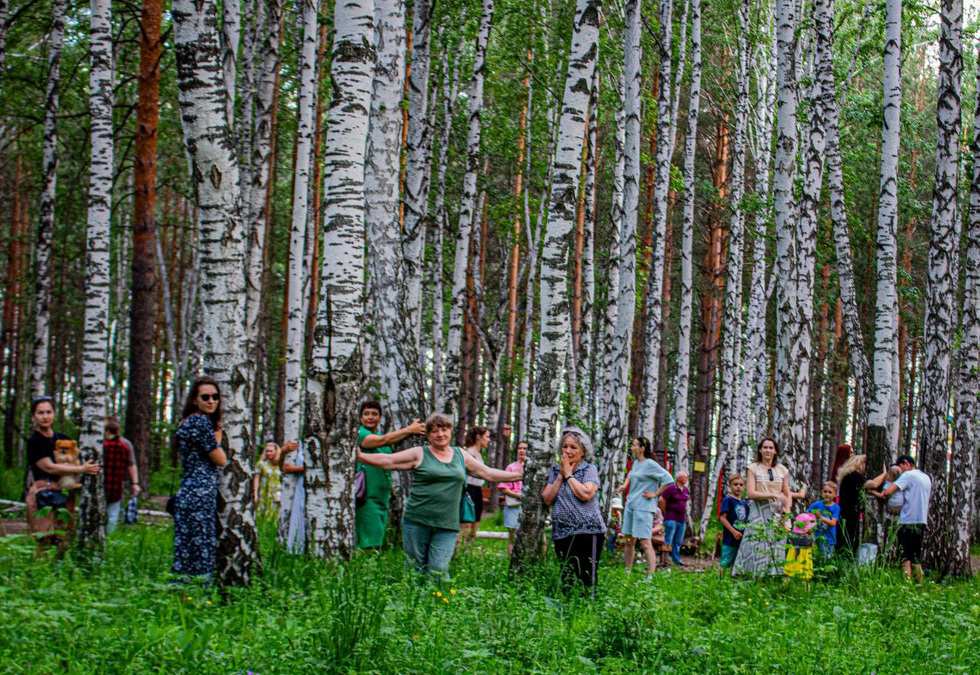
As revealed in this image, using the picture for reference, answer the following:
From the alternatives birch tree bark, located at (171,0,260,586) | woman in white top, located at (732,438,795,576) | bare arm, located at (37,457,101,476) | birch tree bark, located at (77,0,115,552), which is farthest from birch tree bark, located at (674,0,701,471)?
birch tree bark, located at (171,0,260,586)

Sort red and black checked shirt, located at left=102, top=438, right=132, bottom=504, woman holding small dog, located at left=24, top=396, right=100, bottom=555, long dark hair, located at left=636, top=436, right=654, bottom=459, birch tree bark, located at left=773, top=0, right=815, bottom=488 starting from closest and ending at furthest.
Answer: woman holding small dog, located at left=24, top=396, right=100, bottom=555 < birch tree bark, located at left=773, top=0, right=815, bottom=488 < red and black checked shirt, located at left=102, top=438, right=132, bottom=504 < long dark hair, located at left=636, top=436, right=654, bottom=459

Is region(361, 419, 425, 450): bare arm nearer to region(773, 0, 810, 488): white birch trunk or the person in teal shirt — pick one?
the person in teal shirt

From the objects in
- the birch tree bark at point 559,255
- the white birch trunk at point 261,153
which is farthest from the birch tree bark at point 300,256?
the birch tree bark at point 559,255

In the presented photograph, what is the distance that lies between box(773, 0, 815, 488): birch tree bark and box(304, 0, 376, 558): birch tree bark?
7184mm

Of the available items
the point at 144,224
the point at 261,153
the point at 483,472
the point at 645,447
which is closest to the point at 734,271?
the point at 645,447

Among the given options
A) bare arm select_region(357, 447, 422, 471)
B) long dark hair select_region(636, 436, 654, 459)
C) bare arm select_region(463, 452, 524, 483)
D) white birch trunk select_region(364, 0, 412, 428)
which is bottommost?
long dark hair select_region(636, 436, 654, 459)

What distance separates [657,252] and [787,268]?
12.2ft

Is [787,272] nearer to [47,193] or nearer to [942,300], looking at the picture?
[942,300]

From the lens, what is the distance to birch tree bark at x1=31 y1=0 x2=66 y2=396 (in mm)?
14828

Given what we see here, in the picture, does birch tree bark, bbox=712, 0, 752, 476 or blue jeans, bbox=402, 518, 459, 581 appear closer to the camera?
blue jeans, bbox=402, 518, 459, 581

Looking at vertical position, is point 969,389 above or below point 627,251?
below

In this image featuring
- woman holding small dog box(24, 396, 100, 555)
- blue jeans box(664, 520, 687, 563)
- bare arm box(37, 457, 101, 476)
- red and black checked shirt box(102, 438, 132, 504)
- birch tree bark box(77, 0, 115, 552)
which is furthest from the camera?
blue jeans box(664, 520, 687, 563)

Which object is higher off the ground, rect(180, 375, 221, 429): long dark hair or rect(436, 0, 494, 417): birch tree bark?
rect(436, 0, 494, 417): birch tree bark

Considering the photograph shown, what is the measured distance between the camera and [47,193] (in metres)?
16.2
